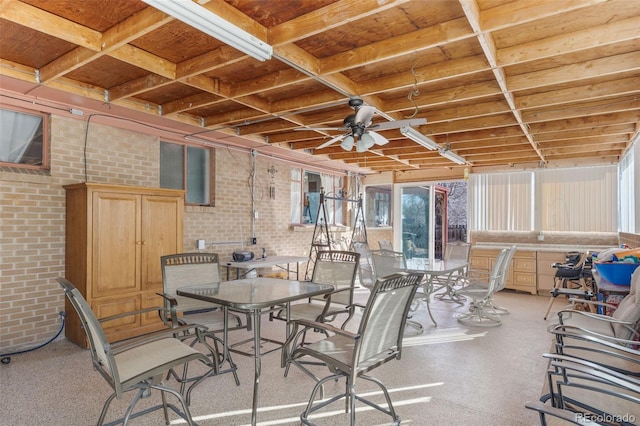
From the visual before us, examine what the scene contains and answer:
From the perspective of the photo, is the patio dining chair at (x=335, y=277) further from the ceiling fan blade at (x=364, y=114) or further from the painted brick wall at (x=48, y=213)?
the painted brick wall at (x=48, y=213)

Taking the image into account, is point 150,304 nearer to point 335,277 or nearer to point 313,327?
point 335,277

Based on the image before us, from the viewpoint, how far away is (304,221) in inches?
305

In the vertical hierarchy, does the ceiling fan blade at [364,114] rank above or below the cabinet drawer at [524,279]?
above

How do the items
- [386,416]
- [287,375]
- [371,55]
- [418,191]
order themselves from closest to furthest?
1. [386,416]
2. [371,55]
3. [287,375]
4. [418,191]

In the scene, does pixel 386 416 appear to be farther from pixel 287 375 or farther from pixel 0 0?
pixel 0 0

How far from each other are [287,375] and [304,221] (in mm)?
4676

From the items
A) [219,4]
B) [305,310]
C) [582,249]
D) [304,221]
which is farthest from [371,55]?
[582,249]

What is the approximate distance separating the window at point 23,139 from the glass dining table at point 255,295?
2.44m

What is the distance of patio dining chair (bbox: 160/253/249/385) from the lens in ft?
10.2

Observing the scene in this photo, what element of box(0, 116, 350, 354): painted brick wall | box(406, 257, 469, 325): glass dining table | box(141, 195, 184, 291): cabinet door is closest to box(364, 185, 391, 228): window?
box(406, 257, 469, 325): glass dining table

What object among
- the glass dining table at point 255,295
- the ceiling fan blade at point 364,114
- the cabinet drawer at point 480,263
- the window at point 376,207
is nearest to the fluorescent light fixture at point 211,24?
the ceiling fan blade at point 364,114

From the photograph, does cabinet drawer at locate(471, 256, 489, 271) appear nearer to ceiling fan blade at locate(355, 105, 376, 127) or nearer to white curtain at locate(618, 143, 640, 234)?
white curtain at locate(618, 143, 640, 234)

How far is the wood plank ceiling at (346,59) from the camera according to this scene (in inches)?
97.8

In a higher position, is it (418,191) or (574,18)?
(574,18)
